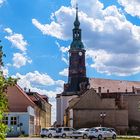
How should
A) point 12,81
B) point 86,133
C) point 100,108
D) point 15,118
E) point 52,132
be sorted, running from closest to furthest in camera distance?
point 12,81
point 86,133
point 52,132
point 15,118
point 100,108

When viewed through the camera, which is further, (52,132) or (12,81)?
(52,132)

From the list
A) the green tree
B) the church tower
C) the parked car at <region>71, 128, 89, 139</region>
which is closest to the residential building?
the parked car at <region>71, 128, 89, 139</region>

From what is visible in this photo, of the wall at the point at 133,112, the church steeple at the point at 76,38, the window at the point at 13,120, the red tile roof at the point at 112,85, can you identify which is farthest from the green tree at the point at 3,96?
the church steeple at the point at 76,38

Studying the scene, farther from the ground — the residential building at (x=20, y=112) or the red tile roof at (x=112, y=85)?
the red tile roof at (x=112, y=85)

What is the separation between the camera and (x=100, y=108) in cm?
8512

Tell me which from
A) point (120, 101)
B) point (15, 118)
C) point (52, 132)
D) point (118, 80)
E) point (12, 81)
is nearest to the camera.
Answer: point (12, 81)

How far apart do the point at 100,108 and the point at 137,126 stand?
1104 cm

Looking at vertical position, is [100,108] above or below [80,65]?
below

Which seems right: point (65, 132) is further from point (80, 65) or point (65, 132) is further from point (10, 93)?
point (80, 65)

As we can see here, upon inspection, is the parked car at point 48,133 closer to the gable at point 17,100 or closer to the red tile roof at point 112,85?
the gable at point 17,100

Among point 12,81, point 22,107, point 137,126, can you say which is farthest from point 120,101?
point 12,81

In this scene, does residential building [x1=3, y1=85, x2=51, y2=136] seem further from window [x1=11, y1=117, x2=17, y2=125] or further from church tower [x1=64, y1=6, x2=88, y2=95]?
church tower [x1=64, y1=6, x2=88, y2=95]

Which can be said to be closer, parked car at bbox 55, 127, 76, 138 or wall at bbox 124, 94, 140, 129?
parked car at bbox 55, 127, 76, 138

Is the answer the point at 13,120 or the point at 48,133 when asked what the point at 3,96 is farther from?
the point at 13,120
